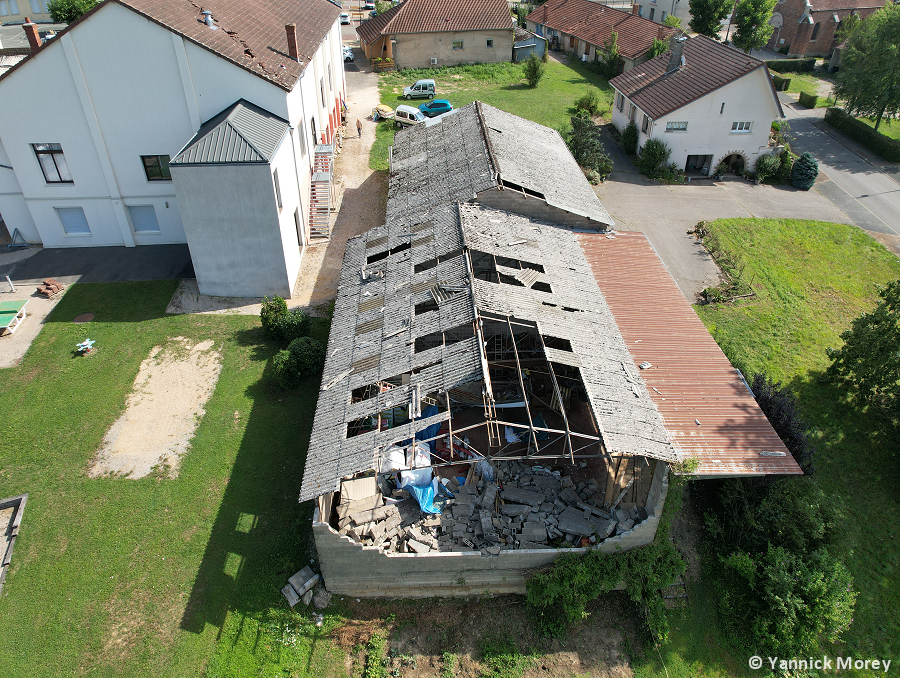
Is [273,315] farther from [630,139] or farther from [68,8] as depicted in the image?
[68,8]

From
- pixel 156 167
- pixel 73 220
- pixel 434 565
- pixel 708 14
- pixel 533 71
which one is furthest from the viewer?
pixel 708 14

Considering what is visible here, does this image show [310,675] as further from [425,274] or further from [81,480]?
[425,274]

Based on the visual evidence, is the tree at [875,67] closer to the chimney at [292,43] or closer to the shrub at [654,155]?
the shrub at [654,155]

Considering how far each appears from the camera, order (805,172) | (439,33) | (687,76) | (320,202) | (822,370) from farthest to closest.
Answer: (439,33) < (687,76) < (805,172) < (320,202) < (822,370)

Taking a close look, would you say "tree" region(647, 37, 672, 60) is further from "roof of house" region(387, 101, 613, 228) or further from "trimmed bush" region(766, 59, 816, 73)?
"roof of house" region(387, 101, 613, 228)

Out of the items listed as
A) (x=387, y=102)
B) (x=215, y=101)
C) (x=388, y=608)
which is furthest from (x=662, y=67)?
(x=388, y=608)

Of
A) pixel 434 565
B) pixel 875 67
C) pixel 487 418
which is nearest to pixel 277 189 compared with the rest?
pixel 487 418
